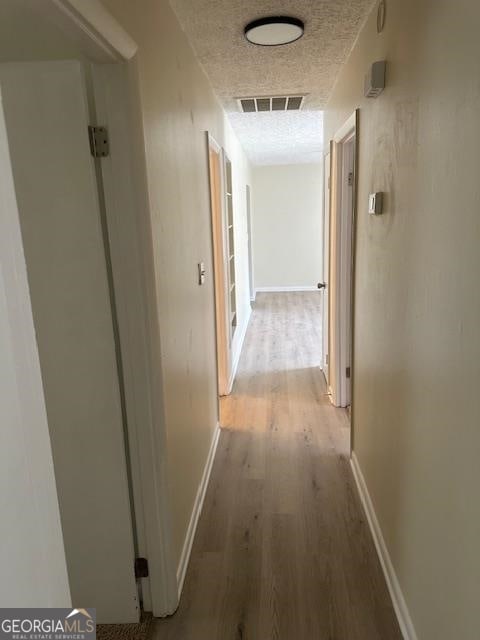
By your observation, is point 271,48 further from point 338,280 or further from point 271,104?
point 338,280

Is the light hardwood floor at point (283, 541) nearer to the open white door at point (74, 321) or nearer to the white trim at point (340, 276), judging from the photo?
the white trim at point (340, 276)

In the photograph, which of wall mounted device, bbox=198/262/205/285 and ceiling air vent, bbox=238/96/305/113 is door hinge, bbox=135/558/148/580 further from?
ceiling air vent, bbox=238/96/305/113

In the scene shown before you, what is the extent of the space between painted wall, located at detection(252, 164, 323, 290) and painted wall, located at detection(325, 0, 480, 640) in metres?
6.55

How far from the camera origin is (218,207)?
379 centimetres

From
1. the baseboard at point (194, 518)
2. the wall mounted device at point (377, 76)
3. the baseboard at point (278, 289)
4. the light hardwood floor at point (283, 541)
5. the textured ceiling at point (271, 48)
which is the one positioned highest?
the textured ceiling at point (271, 48)

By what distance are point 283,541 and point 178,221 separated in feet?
5.27

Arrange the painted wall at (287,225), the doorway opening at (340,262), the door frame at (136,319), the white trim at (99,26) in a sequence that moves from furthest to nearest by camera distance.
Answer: the painted wall at (287,225) → the doorway opening at (340,262) → the door frame at (136,319) → the white trim at (99,26)

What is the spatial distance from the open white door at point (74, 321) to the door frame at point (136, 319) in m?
0.04

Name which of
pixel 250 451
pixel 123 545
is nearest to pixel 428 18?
pixel 123 545

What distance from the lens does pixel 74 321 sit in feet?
5.06

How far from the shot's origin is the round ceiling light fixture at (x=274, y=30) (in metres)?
2.10

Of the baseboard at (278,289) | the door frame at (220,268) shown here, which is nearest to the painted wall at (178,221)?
the door frame at (220,268)

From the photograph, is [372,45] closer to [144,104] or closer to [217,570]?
[144,104]

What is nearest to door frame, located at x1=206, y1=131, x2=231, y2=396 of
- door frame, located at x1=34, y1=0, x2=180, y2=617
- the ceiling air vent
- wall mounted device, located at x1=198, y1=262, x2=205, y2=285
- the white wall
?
the ceiling air vent
